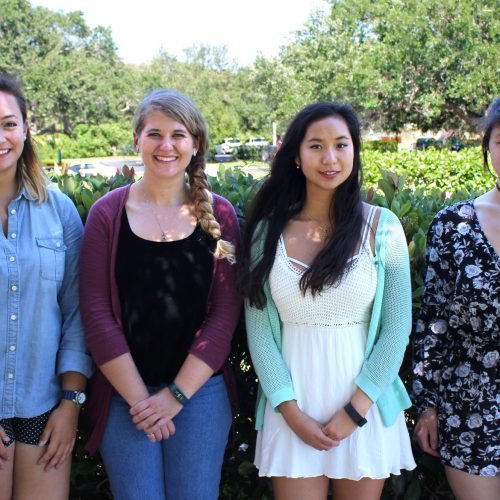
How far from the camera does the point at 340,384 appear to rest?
252 cm

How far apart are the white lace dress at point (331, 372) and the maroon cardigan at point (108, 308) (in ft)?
0.80

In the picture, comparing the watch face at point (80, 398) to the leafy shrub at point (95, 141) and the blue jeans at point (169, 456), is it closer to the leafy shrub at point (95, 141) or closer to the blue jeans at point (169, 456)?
the blue jeans at point (169, 456)

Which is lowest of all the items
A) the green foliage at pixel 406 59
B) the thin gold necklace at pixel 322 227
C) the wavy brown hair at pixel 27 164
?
the thin gold necklace at pixel 322 227

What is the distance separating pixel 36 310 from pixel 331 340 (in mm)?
1232

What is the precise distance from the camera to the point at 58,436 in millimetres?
2553

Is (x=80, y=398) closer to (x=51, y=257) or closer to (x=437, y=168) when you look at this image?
(x=51, y=257)

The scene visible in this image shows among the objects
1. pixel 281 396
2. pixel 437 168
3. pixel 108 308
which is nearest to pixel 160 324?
pixel 108 308

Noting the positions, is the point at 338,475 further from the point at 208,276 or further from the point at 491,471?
the point at 208,276

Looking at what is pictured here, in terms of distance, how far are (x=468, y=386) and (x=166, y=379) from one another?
1.27 metres

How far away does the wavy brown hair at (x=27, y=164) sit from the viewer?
2625 mm

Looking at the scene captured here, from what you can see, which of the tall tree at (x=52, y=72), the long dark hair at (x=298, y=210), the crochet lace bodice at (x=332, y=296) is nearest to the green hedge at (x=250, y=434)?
the long dark hair at (x=298, y=210)

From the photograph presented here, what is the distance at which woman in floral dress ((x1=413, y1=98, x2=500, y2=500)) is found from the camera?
2.43 metres

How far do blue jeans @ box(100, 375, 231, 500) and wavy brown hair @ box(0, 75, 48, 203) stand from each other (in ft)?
3.17

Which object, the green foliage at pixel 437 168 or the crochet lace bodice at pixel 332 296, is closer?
the crochet lace bodice at pixel 332 296
